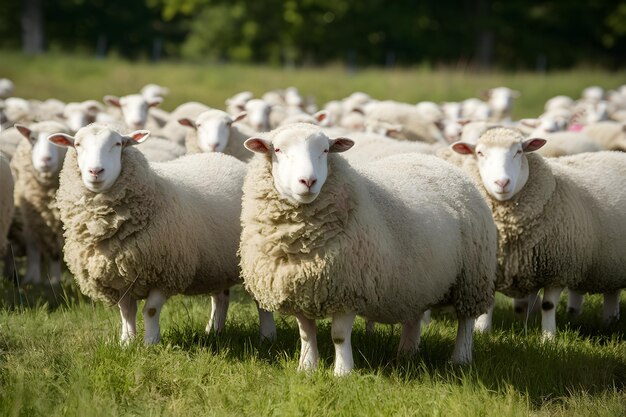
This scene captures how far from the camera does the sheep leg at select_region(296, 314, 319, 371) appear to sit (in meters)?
5.41

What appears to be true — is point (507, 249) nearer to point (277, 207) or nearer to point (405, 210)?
point (405, 210)

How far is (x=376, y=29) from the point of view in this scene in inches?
1399

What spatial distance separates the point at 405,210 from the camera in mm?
5617

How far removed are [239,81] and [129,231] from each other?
18.5 meters

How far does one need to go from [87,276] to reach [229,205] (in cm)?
110

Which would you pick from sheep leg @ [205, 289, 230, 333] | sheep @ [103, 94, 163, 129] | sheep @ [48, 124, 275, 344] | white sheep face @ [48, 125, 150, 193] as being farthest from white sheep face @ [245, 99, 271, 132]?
white sheep face @ [48, 125, 150, 193]

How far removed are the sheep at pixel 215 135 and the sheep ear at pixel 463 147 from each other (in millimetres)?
2467

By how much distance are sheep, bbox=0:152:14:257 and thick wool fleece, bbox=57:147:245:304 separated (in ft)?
6.44

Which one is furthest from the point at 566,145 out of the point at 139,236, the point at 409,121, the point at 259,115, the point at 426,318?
the point at 139,236

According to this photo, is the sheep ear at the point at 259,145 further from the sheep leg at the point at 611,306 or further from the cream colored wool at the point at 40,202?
the cream colored wool at the point at 40,202

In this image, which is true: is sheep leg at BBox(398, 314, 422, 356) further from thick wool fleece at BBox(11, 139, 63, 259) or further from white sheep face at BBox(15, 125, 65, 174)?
white sheep face at BBox(15, 125, 65, 174)

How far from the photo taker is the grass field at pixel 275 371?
16.1ft

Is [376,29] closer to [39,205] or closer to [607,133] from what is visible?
[607,133]

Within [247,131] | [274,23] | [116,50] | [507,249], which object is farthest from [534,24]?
[507,249]
